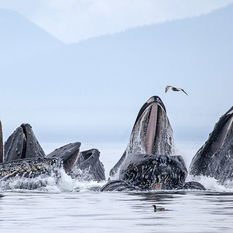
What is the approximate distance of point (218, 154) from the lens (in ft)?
77.4

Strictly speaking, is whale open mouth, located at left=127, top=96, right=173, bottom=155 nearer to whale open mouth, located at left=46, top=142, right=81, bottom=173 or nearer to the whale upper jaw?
the whale upper jaw

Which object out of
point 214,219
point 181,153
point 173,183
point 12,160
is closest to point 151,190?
point 173,183

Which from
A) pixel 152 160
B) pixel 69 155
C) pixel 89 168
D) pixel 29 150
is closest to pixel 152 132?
pixel 152 160

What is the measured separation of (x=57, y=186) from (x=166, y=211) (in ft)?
32.5

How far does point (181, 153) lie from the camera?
77.3ft

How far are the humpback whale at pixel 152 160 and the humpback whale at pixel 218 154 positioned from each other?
3.22 ft

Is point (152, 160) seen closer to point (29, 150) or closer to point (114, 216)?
point (29, 150)

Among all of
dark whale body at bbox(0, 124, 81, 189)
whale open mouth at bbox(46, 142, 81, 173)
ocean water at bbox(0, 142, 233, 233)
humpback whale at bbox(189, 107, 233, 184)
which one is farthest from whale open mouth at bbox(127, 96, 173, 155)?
ocean water at bbox(0, 142, 233, 233)

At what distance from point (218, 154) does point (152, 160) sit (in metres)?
2.96

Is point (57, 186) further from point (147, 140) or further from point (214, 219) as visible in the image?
point (214, 219)

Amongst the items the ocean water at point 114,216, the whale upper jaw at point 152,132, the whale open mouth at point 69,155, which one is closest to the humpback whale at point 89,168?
the whale open mouth at point 69,155

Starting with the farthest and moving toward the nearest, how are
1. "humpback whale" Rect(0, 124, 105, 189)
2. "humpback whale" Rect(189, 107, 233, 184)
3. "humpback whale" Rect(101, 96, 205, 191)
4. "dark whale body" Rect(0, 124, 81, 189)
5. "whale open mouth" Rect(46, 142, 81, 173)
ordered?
"whale open mouth" Rect(46, 142, 81, 173), "dark whale body" Rect(0, 124, 81, 189), "humpback whale" Rect(189, 107, 233, 184), "humpback whale" Rect(0, 124, 105, 189), "humpback whale" Rect(101, 96, 205, 191)

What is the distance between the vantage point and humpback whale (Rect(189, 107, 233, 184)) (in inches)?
A: 930

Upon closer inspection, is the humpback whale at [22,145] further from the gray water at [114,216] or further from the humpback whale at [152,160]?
the gray water at [114,216]
